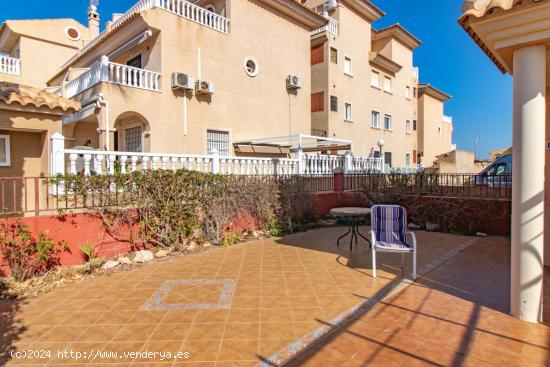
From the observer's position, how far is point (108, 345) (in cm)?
370

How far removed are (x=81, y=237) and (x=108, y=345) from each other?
3547mm

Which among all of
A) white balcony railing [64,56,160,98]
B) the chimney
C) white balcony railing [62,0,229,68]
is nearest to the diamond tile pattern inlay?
white balcony railing [64,56,160,98]

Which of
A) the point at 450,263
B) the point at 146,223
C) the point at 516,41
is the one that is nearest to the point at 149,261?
the point at 146,223

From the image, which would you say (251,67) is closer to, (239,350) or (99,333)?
(99,333)

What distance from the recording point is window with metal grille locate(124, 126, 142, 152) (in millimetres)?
14361

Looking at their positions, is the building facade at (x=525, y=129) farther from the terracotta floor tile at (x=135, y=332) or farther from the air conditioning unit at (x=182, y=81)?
the air conditioning unit at (x=182, y=81)

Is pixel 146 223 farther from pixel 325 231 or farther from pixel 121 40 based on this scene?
pixel 121 40

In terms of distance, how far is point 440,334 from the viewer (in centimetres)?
388

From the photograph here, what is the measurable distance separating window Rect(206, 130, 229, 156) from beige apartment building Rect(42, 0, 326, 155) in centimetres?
5

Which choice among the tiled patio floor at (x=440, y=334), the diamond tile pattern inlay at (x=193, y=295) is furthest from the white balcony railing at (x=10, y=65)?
the tiled patio floor at (x=440, y=334)

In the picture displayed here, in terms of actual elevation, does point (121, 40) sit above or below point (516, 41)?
above

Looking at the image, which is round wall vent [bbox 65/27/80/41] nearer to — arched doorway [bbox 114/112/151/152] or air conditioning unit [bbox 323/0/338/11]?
arched doorway [bbox 114/112/151/152]

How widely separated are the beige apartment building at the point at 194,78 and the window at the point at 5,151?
439 cm

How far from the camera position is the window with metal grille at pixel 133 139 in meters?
14.4
